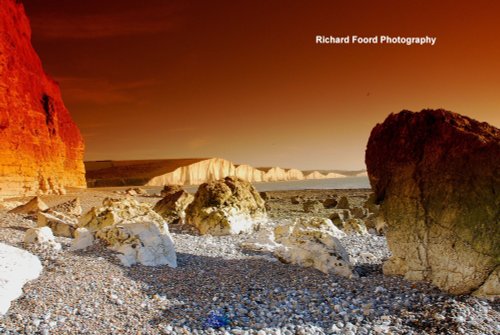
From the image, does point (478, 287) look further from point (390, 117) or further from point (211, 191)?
point (211, 191)

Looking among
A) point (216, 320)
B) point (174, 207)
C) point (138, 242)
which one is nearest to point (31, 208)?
point (174, 207)

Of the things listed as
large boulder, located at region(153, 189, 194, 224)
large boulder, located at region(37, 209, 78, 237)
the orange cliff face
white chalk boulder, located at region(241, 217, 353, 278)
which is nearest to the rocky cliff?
the orange cliff face

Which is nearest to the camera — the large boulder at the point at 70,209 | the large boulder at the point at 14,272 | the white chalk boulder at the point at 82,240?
the large boulder at the point at 14,272

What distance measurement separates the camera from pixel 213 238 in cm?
1328

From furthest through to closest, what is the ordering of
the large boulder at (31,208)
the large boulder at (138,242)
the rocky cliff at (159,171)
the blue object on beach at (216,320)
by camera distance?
the rocky cliff at (159,171) < the large boulder at (31,208) < the large boulder at (138,242) < the blue object on beach at (216,320)

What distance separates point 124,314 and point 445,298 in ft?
16.9

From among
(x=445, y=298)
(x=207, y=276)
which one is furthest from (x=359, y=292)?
(x=207, y=276)

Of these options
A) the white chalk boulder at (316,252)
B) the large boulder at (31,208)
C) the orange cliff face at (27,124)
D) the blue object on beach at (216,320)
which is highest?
the orange cliff face at (27,124)

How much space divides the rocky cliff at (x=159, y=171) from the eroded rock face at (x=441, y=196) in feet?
244

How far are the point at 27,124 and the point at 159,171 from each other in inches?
2682

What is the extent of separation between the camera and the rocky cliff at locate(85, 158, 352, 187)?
300 ft

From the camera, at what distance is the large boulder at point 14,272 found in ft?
19.2

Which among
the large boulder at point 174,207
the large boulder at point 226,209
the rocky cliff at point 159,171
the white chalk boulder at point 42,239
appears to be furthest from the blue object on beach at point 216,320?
the rocky cliff at point 159,171

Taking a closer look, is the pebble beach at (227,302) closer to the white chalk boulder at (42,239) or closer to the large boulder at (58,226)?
the white chalk boulder at (42,239)
